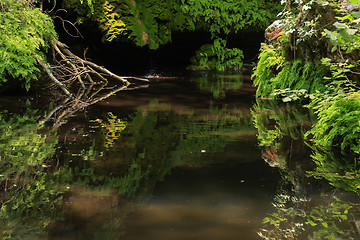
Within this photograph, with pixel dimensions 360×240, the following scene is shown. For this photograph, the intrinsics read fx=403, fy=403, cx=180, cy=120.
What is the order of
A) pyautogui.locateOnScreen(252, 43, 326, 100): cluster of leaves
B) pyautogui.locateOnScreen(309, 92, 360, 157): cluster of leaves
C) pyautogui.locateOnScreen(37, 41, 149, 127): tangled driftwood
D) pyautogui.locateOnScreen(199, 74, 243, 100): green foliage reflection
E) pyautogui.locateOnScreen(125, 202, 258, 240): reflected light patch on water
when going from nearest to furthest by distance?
pyautogui.locateOnScreen(125, 202, 258, 240): reflected light patch on water
pyautogui.locateOnScreen(309, 92, 360, 157): cluster of leaves
pyautogui.locateOnScreen(37, 41, 149, 127): tangled driftwood
pyautogui.locateOnScreen(252, 43, 326, 100): cluster of leaves
pyautogui.locateOnScreen(199, 74, 243, 100): green foliage reflection

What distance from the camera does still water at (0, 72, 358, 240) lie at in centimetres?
310

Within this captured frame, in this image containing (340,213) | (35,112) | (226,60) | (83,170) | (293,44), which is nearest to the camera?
(340,213)

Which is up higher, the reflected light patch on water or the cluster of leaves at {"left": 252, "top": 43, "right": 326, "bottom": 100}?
the cluster of leaves at {"left": 252, "top": 43, "right": 326, "bottom": 100}

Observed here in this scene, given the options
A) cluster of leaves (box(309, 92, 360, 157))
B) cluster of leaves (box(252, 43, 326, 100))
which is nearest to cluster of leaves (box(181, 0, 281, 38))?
cluster of leaves (box(252, 43, 326, 100))

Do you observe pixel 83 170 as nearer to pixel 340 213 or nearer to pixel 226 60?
pixel 340 213

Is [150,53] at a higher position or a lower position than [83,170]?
higher

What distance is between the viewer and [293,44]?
9.30 meters

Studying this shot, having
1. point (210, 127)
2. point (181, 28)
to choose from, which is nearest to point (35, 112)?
point (210, 127)

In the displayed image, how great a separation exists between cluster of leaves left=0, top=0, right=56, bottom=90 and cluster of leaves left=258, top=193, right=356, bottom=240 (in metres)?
7.31

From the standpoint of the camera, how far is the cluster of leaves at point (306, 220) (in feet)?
9.77

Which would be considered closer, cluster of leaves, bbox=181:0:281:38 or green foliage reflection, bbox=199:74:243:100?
green foliage reflection, bbox=199:74:243:100

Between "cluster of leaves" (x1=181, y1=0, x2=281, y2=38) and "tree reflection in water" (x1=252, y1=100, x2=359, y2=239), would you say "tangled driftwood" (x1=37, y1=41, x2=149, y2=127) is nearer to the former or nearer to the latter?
"tree reflection in water" (x1=252, y1=100, x2=359, y2=239)

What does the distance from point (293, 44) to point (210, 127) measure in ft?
12.6

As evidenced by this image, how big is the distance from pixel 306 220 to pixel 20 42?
8.33m
